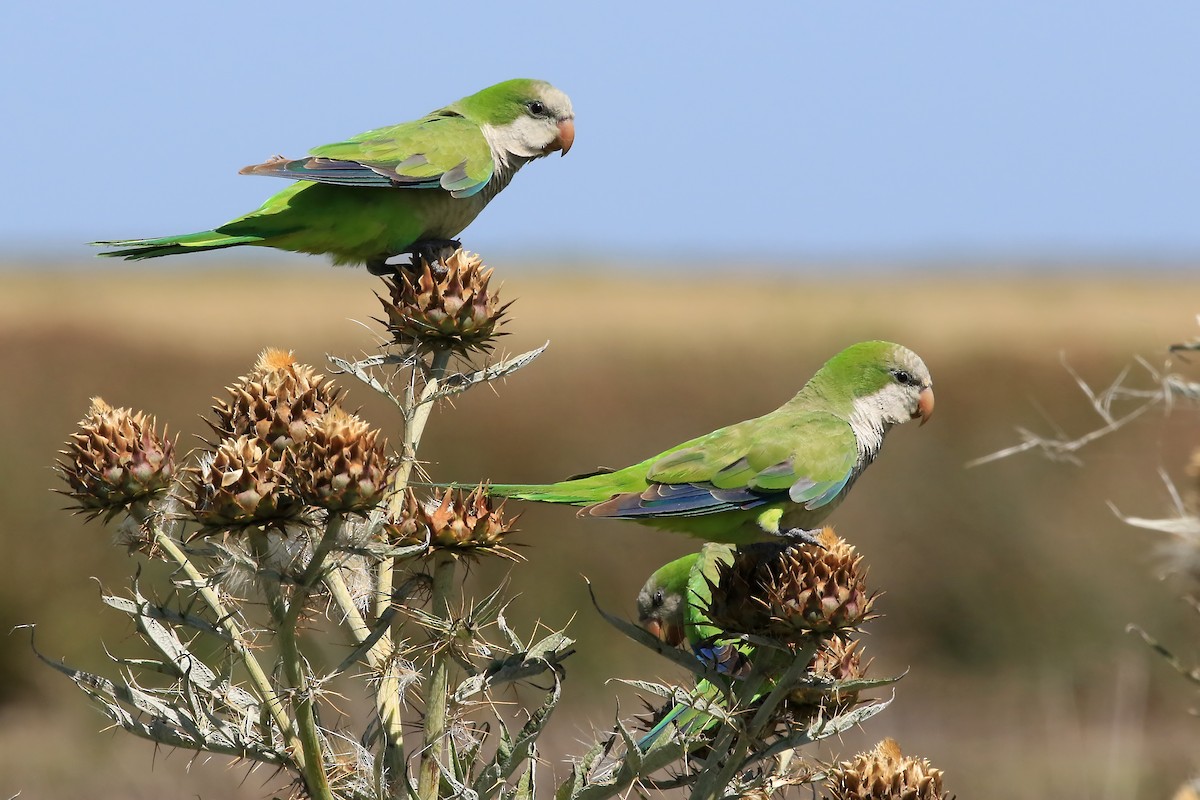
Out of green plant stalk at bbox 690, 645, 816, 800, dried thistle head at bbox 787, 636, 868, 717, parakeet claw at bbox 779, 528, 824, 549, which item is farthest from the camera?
parakeet claw at bbox 779, 528, 824, 549

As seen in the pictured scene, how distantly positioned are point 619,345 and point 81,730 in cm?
978

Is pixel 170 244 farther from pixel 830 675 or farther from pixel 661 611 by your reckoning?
pixel 830 675

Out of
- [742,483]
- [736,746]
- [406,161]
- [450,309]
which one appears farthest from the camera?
[406,161]

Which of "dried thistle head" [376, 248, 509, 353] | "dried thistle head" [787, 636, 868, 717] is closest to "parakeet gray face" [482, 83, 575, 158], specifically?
"dried thistle head" [376, 248, 509, 353]

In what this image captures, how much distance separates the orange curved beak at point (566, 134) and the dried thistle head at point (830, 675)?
3120 millimetres

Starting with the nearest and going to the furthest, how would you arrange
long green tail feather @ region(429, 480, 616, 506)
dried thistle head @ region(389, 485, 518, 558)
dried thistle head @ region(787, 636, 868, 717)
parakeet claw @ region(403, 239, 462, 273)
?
dried thistle head @ region(389, 485, 518, 558) < dried thistle head @ region(787, 636, 868, 717) < long green tail feather @ region(429, 480, 616, 506) < parakeet claw @ region(403, 239, 462, 273)

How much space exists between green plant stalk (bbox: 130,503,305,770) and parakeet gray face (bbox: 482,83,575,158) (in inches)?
119

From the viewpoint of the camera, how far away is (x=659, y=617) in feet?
16.8

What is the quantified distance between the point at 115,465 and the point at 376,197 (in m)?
2.14

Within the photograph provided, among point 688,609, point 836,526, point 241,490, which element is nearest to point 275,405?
point 241,490

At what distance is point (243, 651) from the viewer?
3.47 metres

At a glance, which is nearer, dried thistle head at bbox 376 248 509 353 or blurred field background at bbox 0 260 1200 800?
dried thistle head at bbox 376 248 509 353

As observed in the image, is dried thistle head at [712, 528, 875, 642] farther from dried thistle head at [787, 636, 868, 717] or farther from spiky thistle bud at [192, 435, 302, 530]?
spiky thistle bud at [192, 435, 302, 530]

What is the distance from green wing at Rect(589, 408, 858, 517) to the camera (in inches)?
181
